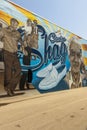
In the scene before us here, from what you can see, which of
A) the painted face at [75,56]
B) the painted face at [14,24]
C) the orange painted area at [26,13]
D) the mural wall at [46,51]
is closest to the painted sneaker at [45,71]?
the mural wall at [46,51]

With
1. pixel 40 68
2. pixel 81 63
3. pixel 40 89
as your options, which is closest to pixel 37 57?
pixel 40 68

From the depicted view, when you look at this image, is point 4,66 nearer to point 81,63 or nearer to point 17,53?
point 17,53

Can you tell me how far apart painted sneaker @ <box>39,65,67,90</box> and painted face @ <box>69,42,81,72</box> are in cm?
156

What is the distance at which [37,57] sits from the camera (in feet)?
42.9

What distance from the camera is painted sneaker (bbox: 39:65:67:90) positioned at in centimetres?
1396

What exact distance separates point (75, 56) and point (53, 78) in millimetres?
4176

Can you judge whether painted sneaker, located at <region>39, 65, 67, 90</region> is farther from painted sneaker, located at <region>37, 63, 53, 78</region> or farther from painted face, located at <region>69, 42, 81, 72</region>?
painted face, located at <region>69, 42, 81, 72</region>

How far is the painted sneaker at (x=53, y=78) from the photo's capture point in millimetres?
A: 13961

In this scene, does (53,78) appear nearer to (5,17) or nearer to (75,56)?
(75,56)

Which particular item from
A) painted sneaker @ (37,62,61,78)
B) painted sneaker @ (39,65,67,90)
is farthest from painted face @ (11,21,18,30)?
painted sneaker @ (39,65,67,90)

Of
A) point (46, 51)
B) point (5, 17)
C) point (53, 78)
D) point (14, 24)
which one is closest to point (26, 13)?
point (14, 24)

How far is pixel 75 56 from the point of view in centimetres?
1866

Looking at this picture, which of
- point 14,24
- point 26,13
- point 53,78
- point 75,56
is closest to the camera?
point 14,24

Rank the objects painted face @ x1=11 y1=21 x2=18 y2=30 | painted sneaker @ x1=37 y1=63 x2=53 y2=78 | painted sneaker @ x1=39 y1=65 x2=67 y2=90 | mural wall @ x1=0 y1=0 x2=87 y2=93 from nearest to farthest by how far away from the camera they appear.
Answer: painted face @ x1=11 y1=21 x2=18 y2=30
mural wall @ x1=0 y1=0 x2=87 y2=93
painted sneaker @ x1=37 y1=63 x2=53 y2=78
painted sneaker @ x1=39 y1=65 x2=67 y2=90
